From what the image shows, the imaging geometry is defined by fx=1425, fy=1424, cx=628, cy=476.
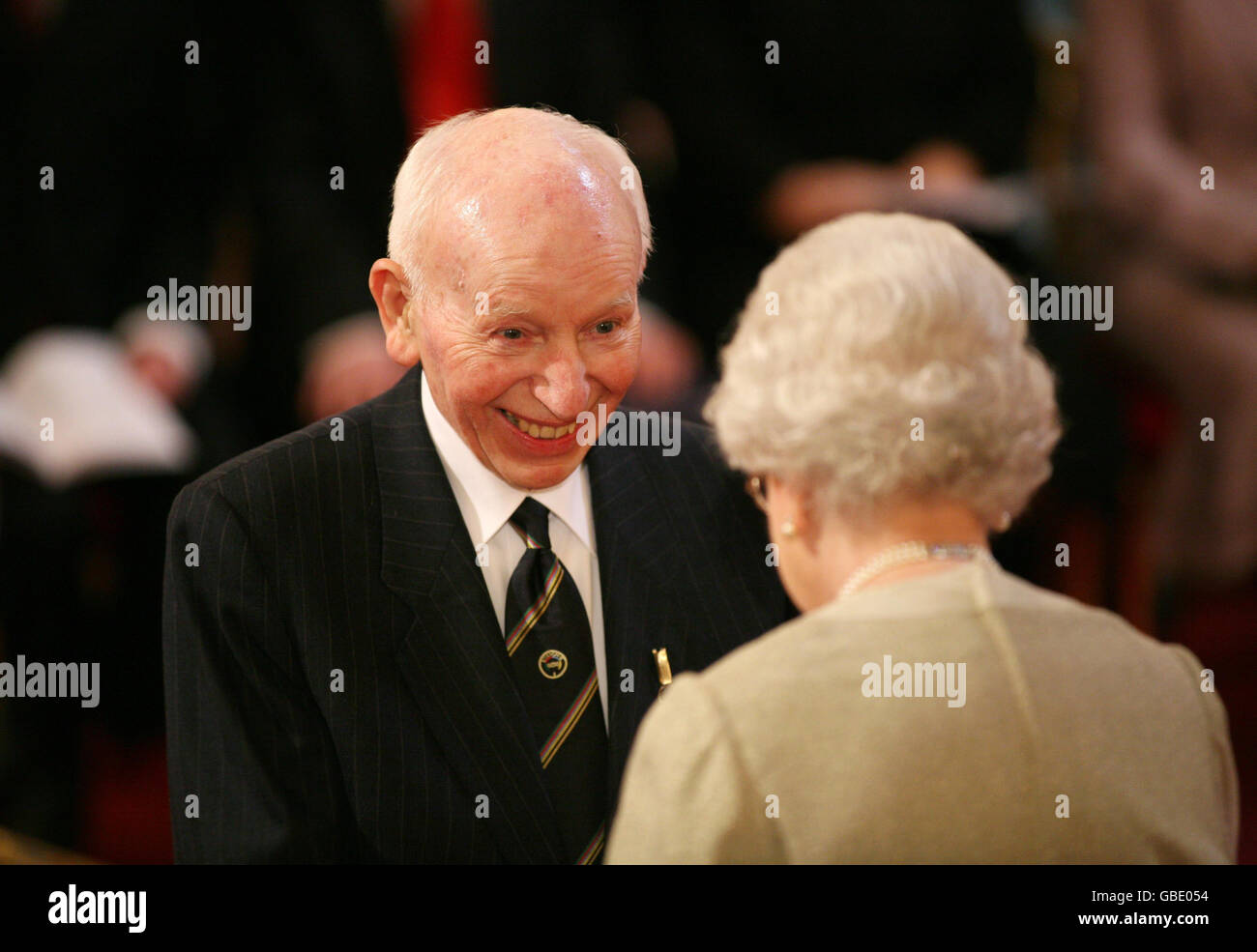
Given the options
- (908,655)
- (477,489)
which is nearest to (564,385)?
(477,489)

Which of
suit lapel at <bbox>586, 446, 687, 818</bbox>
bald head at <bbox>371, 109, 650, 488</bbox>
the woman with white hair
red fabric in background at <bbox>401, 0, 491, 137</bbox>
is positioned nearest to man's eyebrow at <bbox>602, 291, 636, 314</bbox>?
bald head at <bbox>371, 109, 650, 488</bbox>

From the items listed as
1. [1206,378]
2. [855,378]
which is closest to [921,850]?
[855,378]

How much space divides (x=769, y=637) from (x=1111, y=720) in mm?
323

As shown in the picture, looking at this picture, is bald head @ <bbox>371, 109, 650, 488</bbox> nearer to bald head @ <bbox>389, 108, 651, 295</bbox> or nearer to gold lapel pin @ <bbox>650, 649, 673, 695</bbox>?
bald head @ <bbox>389, 108, 651, 295</bbox>

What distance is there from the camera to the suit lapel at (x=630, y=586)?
152 cm

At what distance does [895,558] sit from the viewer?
1.35 meters

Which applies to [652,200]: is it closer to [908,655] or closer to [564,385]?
[564,385]

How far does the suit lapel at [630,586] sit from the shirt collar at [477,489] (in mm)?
61

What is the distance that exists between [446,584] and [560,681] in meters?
0.16

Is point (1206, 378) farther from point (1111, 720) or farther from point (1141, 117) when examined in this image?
point (1111, 720)

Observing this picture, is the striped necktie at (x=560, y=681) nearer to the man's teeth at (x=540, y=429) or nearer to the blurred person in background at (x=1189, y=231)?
the man's teeth at (x=540, y=429)

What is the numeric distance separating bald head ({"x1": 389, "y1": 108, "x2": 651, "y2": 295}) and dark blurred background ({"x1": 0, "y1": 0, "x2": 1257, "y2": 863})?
1.45 feet

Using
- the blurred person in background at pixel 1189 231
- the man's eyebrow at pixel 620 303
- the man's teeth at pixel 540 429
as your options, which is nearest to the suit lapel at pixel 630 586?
the man's teeth at pixel 540 429
